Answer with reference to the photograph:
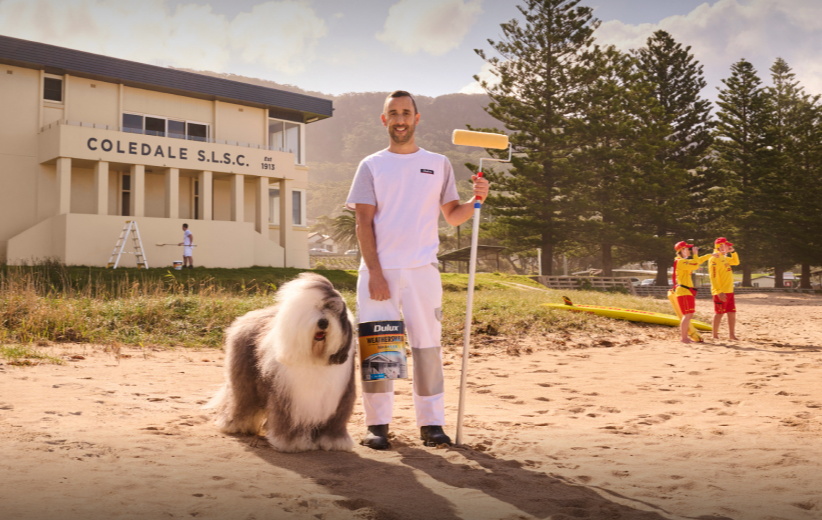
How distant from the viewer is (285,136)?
86.6 ft

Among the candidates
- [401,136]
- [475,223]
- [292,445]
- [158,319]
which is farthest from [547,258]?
[292,445]

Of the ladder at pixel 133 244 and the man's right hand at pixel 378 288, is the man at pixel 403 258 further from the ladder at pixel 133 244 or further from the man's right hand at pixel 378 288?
the ladder at pixel 133 244

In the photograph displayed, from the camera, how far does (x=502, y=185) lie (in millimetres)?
34031

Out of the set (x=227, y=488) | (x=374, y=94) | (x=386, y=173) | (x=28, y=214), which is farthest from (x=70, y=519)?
(x=374, y=94)

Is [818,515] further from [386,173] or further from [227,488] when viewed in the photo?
[386,173]

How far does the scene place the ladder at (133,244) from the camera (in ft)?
62.3

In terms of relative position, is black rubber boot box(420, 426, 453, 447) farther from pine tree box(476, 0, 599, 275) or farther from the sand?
pine tree box(476, 0, 599, 275)

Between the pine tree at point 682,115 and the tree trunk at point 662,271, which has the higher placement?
the pine tree at point 682,115

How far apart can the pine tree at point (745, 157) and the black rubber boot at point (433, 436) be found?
37.6m

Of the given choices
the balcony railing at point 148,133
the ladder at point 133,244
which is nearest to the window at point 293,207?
the balcony railing at point 148,133

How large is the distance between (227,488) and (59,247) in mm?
19388

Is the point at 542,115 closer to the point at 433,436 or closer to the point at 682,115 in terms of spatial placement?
the point at 682,115

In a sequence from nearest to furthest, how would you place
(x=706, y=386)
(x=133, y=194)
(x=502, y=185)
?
(x=706, y=386), (x=133, y=194), (x=502, y=185)

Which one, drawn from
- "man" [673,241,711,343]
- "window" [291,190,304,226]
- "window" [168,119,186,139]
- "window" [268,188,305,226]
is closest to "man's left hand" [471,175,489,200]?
"man" [673,241,711,343]
